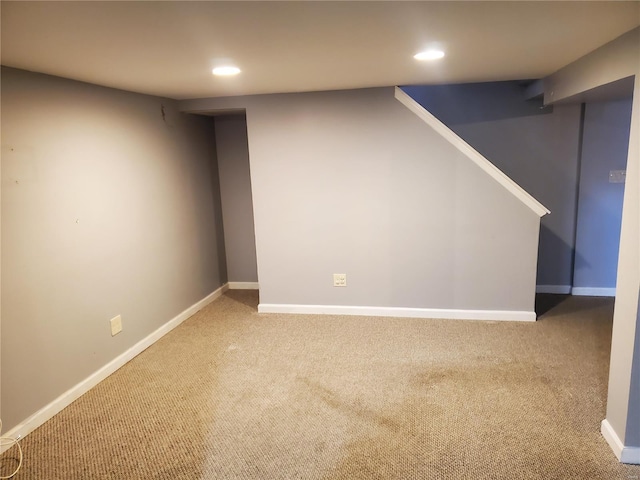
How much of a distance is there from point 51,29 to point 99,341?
190 centimetres

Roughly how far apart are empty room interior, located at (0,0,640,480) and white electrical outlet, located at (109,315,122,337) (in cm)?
1

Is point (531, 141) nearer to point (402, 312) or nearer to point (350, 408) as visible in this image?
point (402, 312)

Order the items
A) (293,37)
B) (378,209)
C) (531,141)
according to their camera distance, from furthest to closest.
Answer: (531,141), (378,209), (293,37)

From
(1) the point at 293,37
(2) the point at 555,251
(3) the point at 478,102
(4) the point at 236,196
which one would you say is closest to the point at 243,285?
(4) the point at 236,196

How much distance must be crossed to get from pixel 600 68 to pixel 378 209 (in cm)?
176

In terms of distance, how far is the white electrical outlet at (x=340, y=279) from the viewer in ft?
12.3

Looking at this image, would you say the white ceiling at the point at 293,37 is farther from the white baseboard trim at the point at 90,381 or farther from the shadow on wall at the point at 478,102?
the white baseboard trim at the point at 90,381

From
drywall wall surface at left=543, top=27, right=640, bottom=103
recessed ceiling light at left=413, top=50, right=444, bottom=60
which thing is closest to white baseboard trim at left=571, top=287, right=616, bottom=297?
drywall wall surface at left=543, top=27, right=640, bottom=103

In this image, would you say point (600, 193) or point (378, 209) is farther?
point (600, 193)

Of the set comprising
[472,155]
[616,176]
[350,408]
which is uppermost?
[472,155]

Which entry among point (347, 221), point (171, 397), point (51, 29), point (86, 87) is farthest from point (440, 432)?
point (86, 87)

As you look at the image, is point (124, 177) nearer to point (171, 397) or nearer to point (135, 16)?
point (171, 397)

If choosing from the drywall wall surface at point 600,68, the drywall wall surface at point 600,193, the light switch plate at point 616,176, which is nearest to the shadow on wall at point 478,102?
the drywall wall surface at point 600,193

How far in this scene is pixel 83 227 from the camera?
8.74 ft
